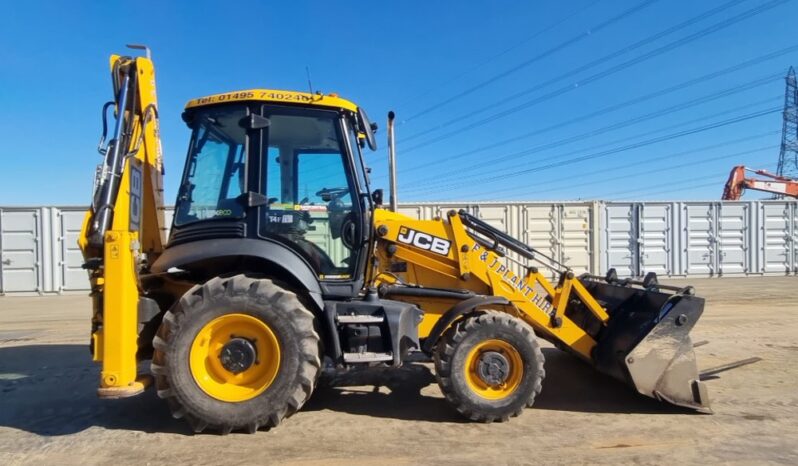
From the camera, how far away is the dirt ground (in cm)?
331

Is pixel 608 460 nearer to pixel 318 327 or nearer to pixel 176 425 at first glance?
pixel 318 327

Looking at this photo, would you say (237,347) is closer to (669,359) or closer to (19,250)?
(669,359)

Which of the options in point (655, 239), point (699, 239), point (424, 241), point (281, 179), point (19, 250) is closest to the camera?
point (281, 179)

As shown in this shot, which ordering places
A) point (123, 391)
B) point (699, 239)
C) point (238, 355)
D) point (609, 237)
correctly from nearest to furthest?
point (123, 391) < point (238, 355) < point (609, 237) < point (699, 239)

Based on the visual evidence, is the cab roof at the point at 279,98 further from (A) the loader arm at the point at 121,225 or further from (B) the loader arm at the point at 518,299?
(B) the loader arm at the point at 518,299

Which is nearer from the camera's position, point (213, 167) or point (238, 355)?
point (238, 355)

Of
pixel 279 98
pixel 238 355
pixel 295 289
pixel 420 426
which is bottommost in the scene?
pixel 420 426

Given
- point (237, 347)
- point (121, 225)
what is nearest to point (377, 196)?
point (237, 347)

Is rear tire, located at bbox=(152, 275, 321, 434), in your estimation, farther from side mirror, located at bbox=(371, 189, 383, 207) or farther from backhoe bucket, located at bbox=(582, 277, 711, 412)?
backhoe bucket, located at bbox=(582, 277, 711, 412)

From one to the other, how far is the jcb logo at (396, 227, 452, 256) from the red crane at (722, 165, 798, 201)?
59.1 feet

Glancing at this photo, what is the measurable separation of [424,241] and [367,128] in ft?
3.66

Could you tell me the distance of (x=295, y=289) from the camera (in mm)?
3971

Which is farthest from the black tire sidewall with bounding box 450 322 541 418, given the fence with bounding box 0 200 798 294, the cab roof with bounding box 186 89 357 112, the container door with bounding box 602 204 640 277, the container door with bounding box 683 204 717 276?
the container door with bounding box 683 204 717 276

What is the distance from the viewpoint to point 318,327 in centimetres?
395
